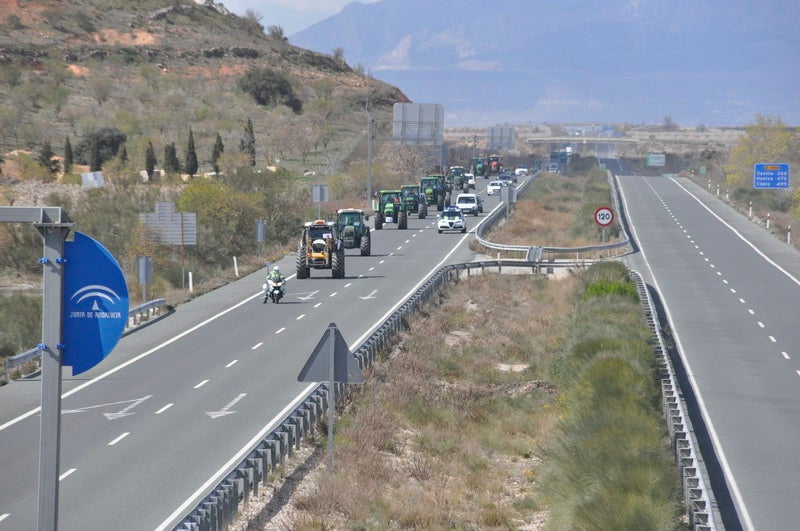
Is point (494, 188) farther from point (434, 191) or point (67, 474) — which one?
point (67, 474)

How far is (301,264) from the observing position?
47.2 m

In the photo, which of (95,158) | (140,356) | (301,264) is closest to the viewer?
(140,356)

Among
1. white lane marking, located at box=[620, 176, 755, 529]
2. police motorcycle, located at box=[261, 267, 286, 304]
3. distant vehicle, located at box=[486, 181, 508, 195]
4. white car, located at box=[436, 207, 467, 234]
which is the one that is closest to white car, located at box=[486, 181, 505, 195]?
distant vehicle, located at box=[486, 181, 508, 195]

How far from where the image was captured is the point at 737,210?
90.4m

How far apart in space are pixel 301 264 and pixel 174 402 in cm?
2223

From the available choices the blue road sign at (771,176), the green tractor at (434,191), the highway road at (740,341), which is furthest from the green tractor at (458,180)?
the highway road at (740,341)

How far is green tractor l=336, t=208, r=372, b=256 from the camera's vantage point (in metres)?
55.3

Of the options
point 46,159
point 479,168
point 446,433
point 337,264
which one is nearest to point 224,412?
point 446,433

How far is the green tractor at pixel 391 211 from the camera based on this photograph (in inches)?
2773

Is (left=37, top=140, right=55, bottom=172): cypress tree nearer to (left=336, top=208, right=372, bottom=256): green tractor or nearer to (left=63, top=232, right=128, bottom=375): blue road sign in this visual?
(left=336, top=208, right=372, bottom=256): green tractor

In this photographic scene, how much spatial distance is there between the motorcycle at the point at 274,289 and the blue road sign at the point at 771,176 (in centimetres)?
5367

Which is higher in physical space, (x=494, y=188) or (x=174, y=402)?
(x=494, y=188)

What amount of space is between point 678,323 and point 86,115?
97347 mm

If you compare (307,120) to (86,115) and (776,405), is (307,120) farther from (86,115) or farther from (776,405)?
(776,405)
